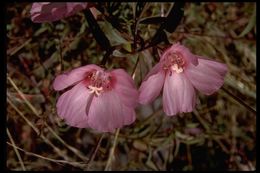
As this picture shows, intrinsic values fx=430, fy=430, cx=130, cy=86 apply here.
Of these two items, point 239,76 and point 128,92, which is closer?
point 128,92

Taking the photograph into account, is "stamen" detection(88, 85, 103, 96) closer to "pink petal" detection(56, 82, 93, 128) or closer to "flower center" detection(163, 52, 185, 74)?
"pink petal" detection(56, 82, 93, 128)

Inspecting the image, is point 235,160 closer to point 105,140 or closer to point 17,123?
point 105,140

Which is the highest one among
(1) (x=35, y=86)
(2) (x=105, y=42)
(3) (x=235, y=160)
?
(2) (x=105, y=42)

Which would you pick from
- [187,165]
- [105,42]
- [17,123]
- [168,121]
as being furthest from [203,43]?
[17,123]

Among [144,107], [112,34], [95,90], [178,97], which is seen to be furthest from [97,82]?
[144,107]

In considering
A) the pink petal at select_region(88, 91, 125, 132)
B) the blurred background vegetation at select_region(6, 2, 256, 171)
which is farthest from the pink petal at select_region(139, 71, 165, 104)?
the blurred background vegetation at select_region(6, 2, 256, 171)

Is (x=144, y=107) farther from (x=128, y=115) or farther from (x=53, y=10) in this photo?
(x=53, y=10)
